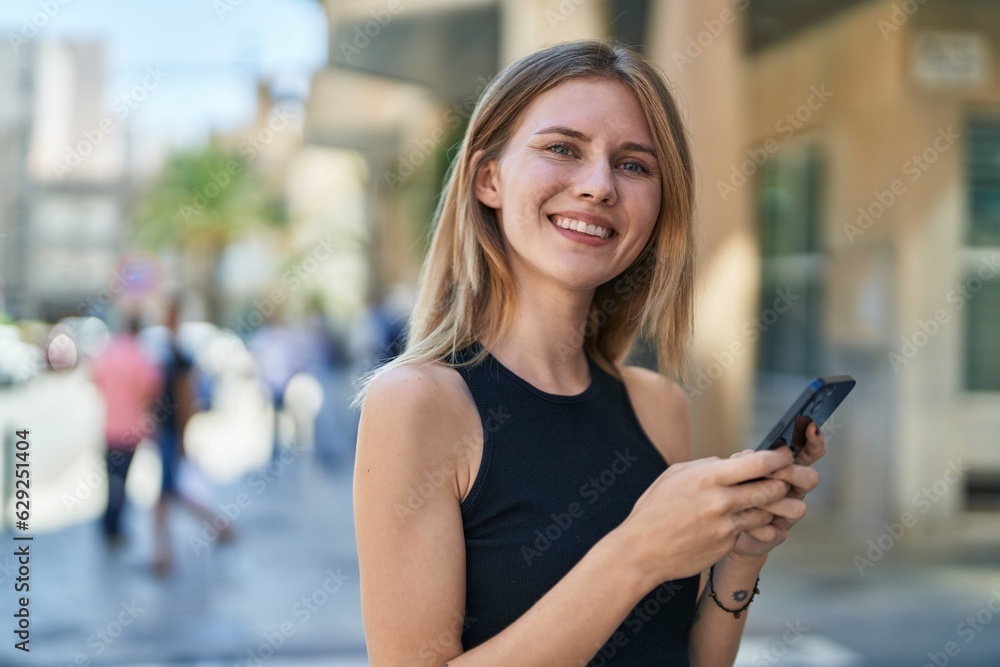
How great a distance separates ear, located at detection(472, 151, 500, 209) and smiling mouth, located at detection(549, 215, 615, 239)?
6.4 inches

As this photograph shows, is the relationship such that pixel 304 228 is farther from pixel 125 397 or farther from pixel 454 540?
pixel 454 540

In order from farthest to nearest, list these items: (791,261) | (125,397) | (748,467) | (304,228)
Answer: (304,228)
(791,261)
(125,397)
(748,467)

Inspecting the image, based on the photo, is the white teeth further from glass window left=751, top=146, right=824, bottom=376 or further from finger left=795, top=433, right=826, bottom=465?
glass window left=751, top=146, right=824, bottom=376

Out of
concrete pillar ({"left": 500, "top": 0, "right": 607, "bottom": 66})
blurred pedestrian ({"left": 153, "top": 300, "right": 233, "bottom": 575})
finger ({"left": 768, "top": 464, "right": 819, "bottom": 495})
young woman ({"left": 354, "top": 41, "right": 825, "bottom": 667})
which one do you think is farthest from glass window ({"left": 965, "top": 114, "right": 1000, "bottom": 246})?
finger ({"left": 768, "top": 464, "right": 819, "bottom": 495})

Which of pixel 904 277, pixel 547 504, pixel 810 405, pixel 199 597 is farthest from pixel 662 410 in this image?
pixel 904 277

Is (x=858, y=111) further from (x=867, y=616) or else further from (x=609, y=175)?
(x=609, y=175)

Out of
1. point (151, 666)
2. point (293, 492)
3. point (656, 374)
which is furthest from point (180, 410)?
point (656, 374)

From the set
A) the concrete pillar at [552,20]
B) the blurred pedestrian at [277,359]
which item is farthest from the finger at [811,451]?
the blurred pedestrian at [277,359]

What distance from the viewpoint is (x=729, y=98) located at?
23.7 feet

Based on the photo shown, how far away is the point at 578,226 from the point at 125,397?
6463 millimetres

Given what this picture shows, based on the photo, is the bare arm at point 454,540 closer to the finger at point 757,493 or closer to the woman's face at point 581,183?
the finger at point 757,493

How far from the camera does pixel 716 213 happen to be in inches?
282

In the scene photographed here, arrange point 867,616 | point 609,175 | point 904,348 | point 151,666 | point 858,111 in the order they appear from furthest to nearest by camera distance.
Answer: point 858,111
point 904,348
point 867,616
point 151,666
point 609,175

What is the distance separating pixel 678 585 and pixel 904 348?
7.25 meters
